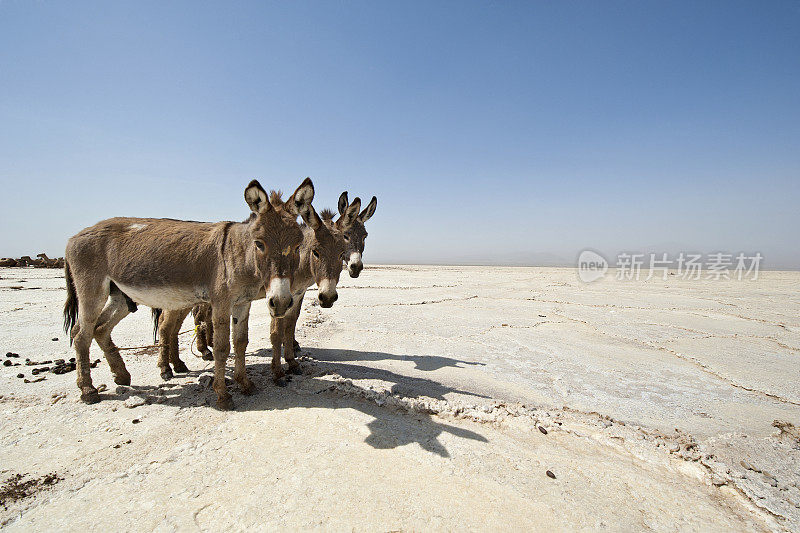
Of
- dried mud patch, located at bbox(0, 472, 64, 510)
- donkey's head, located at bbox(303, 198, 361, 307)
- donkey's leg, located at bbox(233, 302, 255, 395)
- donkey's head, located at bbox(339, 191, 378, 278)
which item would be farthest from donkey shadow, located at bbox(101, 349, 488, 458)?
donkey's head, located at bbox(339, 191, 378, 278)

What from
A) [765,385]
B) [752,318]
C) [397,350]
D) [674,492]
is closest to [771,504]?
→ [674,492]

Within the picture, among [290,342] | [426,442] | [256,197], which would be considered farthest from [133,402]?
[426,442]

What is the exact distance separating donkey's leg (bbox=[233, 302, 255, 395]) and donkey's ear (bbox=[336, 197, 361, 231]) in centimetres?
215

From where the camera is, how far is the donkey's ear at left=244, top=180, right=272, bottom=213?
3.35 meters

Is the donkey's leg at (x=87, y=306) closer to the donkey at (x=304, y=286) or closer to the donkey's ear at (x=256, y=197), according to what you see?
the donkey at (x=304, y=286)

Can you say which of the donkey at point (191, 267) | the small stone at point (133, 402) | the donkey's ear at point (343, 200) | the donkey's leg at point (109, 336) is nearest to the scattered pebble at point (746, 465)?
the donkey at point (191, 267)

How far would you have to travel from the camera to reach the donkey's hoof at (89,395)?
3.53 meters

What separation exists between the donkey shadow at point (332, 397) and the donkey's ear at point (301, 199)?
2064 mm

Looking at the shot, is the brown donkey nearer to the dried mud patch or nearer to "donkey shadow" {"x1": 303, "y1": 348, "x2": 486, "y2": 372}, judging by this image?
"donkey shadow" {"x1": 303, "y1": 348, "x2": 486, "y2": 372}

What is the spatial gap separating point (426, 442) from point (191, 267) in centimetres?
312

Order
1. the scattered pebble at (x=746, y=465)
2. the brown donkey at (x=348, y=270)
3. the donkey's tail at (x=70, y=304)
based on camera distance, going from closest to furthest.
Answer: the scattered pebble at (x=746, y=465), the donkey's tail at (x=70, y=304), the brown donkey at (x=348, y=270)

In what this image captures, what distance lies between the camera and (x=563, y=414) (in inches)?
132

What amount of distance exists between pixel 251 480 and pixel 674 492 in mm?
2914

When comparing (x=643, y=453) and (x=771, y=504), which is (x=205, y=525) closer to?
(x=643, y=453)
